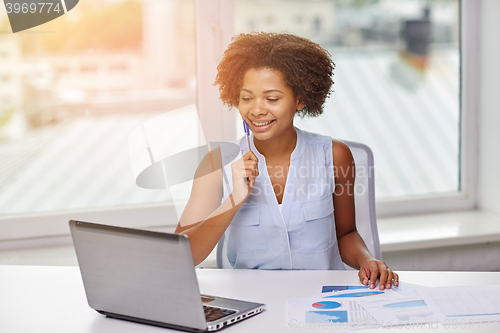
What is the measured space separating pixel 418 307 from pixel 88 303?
0.65m

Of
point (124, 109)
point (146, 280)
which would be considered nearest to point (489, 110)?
point (124, 109)

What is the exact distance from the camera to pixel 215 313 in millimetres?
956

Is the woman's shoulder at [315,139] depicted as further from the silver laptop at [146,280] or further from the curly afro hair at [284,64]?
the silver laptop at [146,280]

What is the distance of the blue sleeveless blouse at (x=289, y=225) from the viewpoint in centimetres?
141

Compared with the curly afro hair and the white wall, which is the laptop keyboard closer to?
the curly afro hair

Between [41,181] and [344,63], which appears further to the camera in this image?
[344,63]

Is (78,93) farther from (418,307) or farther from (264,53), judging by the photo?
(418,307)

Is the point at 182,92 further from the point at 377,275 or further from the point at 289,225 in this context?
the point at 377,275

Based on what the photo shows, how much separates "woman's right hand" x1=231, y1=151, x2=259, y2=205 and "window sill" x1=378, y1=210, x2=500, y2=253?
2.60 feet

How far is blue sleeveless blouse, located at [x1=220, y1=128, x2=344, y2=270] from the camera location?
1.41 meters

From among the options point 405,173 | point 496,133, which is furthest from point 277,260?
point 496,133

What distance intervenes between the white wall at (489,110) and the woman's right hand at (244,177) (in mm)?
1360

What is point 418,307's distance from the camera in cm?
100

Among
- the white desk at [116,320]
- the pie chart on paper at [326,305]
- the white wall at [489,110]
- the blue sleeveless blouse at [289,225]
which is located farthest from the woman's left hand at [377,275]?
the white wall at [489,110]
